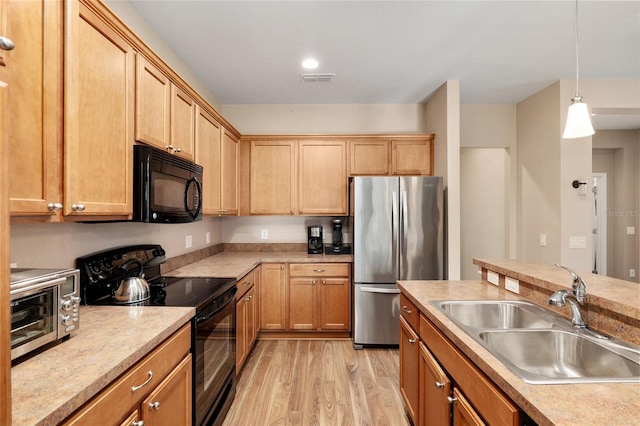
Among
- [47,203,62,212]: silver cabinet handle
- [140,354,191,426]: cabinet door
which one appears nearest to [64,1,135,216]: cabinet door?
[47,203,62,212]: silver cabinet handle

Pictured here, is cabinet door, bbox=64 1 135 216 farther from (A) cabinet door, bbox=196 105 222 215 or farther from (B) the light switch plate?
(B) the light switch plate

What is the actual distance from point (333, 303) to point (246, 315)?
103 cm

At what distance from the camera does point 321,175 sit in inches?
141

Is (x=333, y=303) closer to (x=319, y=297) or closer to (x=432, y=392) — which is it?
(x=319, y=297)

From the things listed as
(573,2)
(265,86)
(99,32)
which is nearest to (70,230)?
(99,32)

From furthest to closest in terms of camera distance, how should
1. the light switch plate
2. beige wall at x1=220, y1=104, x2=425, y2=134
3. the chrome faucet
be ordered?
beige wall at x1=220, y1=104, x2=425, y2=134 → the light switch plate → the chrome faucet

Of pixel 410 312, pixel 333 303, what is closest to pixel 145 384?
pixel 410 312

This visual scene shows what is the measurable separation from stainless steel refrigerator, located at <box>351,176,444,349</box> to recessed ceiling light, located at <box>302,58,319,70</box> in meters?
1.16

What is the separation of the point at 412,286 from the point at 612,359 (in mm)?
1012

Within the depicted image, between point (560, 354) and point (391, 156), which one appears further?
point (391, 156)

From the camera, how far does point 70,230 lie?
158cm

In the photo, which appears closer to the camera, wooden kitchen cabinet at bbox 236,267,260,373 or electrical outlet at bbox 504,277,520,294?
electrical outlet at bbox 504,277,520,294

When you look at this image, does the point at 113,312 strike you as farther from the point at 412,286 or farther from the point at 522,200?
the point at 522,200

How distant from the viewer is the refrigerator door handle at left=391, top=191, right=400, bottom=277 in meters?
3.06
